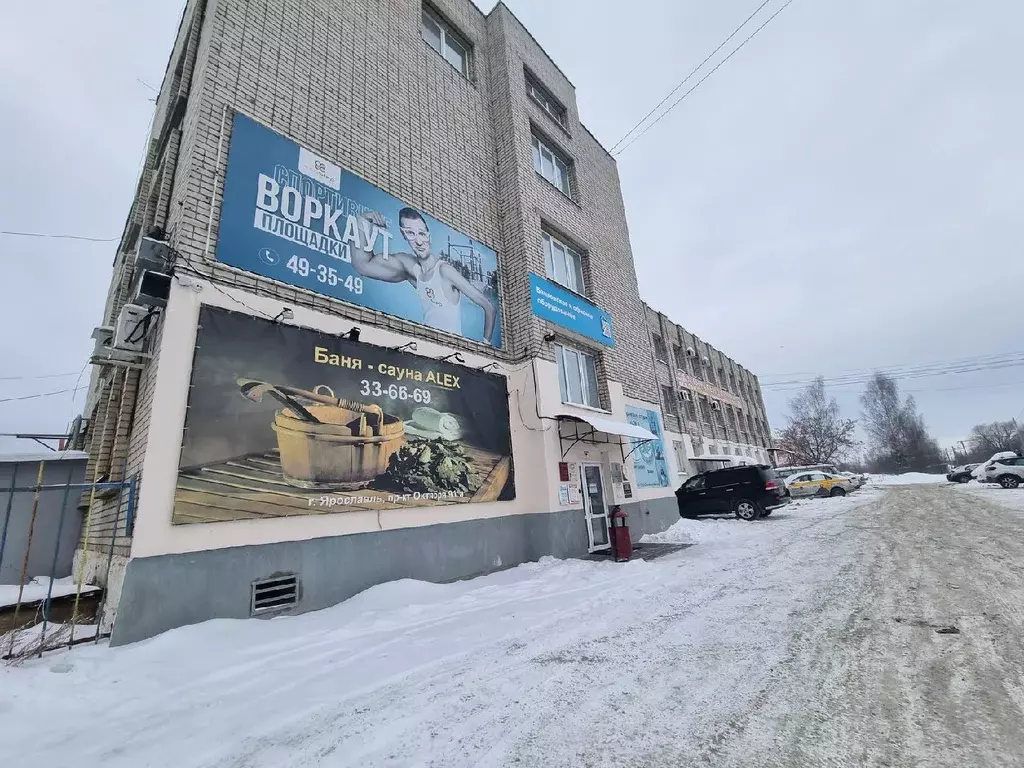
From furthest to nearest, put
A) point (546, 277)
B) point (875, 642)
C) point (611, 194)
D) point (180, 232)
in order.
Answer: point (611, 194)
point (546, 277)
point (180, 232)
point (875, 642)

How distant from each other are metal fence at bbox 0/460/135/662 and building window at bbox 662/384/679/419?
72.5 ft

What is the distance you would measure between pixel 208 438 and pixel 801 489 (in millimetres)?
28081

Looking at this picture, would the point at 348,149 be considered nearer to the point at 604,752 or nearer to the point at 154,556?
the point at 154,556

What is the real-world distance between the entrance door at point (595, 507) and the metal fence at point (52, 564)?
808 centimetres

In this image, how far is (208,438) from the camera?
5152 mm

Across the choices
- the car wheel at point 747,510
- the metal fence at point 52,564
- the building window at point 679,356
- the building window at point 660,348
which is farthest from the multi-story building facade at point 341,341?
the building window at point 679,356

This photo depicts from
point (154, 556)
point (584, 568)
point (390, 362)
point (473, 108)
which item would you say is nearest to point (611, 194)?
point (473, 108)

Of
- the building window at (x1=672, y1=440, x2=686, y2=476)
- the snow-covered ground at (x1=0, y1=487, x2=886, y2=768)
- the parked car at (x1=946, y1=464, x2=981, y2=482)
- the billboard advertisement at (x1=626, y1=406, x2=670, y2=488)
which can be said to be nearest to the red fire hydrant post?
the snow-covered ground at (x1=0, y1=487, x2=886, y2=768)

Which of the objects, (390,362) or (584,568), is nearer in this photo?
(390,362)

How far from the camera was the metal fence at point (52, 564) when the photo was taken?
4.23 m

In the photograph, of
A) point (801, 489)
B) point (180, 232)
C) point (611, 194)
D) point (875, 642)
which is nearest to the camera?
point (875, 642)

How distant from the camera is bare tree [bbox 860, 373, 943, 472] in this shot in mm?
54897

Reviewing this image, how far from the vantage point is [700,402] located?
27766mm

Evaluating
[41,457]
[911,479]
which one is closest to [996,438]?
[911,479]
